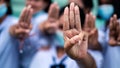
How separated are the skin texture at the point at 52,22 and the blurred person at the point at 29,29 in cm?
7

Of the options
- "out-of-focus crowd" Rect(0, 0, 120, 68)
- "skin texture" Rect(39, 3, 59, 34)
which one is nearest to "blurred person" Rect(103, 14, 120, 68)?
"out-of-focus crowd" Rect(0, 0, 120, 68)

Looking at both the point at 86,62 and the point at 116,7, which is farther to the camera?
the point at 116,7

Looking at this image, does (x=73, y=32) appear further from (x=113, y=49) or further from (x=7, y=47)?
(x=7, y=47)

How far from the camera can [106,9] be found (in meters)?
1.67

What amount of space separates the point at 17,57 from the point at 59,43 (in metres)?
0.24

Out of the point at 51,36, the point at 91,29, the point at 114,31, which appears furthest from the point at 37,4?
the point at 114,31

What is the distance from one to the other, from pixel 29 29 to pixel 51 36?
250 mm

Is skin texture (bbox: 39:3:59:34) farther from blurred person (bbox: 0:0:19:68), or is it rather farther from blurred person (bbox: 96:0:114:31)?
blurred person (bbox: 96:0:114:31)

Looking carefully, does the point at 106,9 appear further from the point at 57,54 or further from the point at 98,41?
the point at 57,54

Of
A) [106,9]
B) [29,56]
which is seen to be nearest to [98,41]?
[106,9]

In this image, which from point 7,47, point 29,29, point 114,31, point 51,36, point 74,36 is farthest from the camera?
point 51,36

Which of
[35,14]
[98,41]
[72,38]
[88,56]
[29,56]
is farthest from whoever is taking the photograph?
[35,14]

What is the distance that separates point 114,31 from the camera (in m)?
1.35

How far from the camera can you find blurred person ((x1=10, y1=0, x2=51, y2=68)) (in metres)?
1.44
